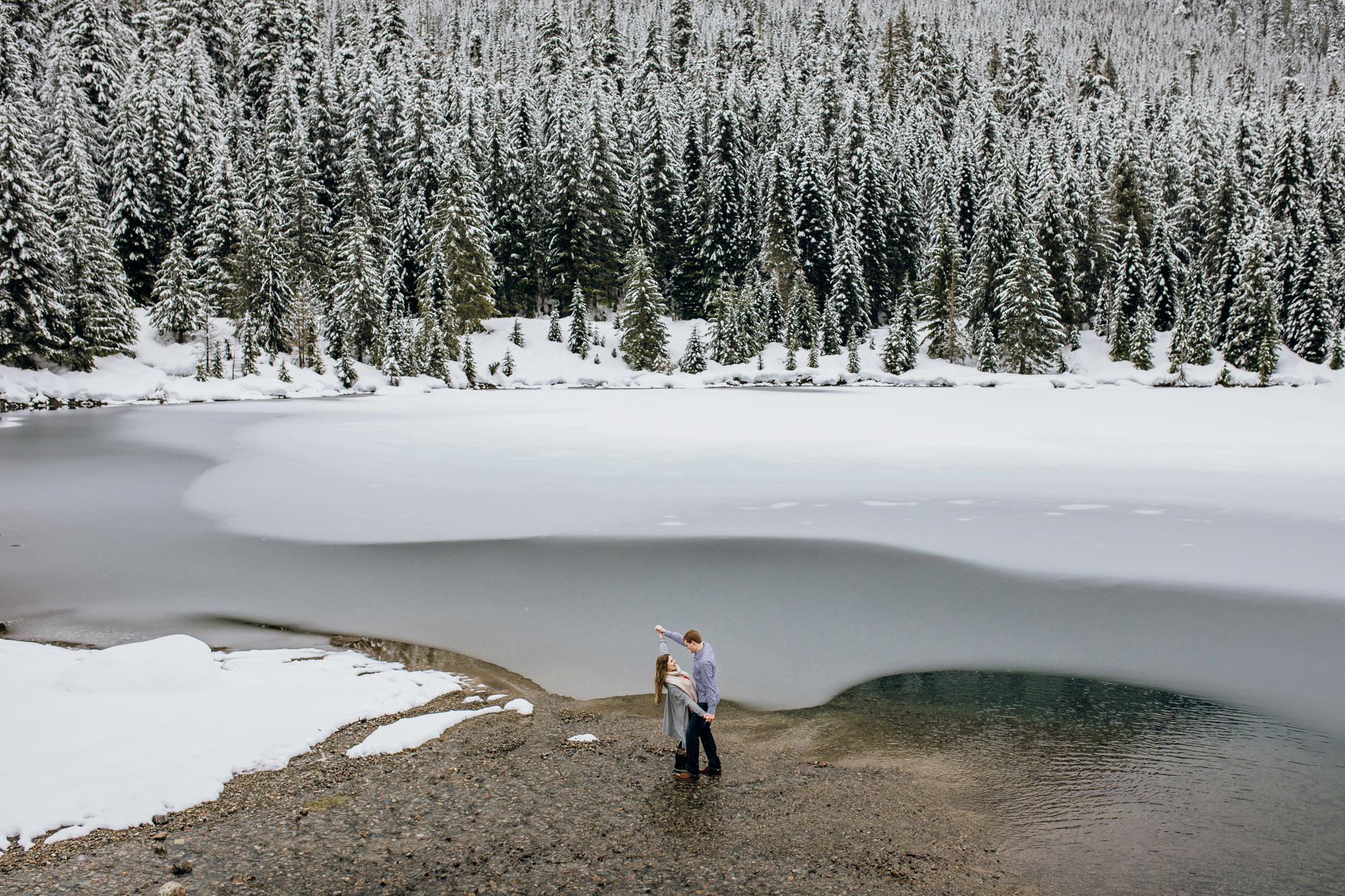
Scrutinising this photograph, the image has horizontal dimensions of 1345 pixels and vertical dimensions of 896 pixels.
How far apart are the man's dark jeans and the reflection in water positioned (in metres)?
1.23

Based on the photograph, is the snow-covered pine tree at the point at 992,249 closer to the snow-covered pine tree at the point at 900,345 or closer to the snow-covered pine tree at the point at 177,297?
the snow-covered pine tree at the point at 900,345

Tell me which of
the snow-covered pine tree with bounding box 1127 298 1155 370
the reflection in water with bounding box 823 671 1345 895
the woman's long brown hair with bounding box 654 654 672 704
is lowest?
the reflection in water with bounding box 823 671 1345 895

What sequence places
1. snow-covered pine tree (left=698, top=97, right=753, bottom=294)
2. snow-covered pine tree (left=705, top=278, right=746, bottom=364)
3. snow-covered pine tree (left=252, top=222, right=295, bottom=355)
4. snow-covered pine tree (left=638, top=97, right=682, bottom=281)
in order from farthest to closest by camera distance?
snow-covered pine tree (left=698, top=97, right=753, bottom=294) → snow-covered pine tree (left=638, top=97, right=682, bottom=281) → snow-covered pine tree (left=705, top=278, right=746, bottom=364) → snow-covered pine tree (left=252, top=222, right=295, bottom=355)

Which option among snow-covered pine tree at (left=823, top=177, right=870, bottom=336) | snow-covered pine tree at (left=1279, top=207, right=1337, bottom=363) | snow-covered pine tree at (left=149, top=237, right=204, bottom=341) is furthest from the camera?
snow-covered pine tree at (left=823, top=177, right=870, bottom=336)

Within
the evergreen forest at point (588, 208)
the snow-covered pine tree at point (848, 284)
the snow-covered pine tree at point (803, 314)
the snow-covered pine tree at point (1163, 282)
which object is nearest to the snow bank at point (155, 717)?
the evergreen forest at point (588, 208)

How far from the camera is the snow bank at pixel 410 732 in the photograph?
6.57 meters

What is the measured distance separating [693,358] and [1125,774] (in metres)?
47.5

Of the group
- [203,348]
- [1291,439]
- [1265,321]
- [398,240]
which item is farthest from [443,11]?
[1291,439]

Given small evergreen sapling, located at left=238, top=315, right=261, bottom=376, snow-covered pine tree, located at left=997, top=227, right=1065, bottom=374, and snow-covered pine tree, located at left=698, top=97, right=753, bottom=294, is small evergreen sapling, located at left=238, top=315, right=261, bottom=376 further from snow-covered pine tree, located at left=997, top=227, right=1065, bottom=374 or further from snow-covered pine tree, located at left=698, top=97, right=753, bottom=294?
snow-covered pine tree, located at left=997, top=227, right=1065, bottom=374

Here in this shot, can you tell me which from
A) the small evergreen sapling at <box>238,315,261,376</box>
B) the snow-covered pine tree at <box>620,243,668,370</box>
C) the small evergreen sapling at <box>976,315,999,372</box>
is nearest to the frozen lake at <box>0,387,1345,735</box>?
the small evergreen sapling at <box>238,315,261,376</box>

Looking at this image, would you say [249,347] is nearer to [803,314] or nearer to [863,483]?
[803,314]

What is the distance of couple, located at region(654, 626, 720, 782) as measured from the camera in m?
5.89

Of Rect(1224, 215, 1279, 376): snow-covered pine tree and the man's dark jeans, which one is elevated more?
Rect(1224, 215, 1279, 376): snow-covered pine tree

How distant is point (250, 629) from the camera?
30.8 feet
